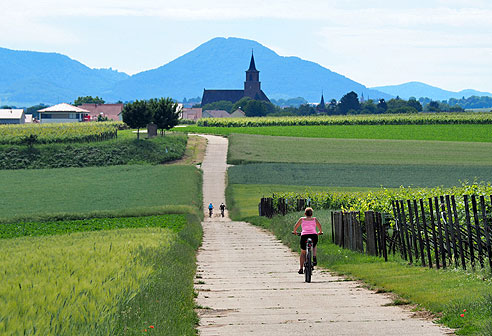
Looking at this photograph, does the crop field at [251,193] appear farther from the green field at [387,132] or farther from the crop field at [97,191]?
the green field at [387,132]

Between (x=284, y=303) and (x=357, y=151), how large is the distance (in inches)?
3556

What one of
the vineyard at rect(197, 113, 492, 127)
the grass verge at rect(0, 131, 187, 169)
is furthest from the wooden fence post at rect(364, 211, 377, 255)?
the vineyard at rect(197, 113, 492, 127)

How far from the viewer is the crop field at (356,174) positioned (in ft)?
236

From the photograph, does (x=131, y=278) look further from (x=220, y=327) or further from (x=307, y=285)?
(x=307, y=285)

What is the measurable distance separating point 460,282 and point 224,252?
13110mm

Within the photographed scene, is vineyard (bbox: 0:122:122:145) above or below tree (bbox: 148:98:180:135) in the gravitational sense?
below

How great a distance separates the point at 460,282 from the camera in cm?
1560

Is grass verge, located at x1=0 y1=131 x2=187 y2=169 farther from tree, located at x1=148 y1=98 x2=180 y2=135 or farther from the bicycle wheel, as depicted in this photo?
the bicycle wheel

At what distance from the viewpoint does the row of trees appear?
106500mm

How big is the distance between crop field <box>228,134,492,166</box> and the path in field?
68054 millimetres

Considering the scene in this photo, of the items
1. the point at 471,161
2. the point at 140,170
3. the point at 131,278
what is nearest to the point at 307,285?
the point at 131,278

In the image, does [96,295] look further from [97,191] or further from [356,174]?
[356,174]

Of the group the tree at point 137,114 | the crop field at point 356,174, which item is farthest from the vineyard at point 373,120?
the crop field at point 356,174

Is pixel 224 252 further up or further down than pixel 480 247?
further down
